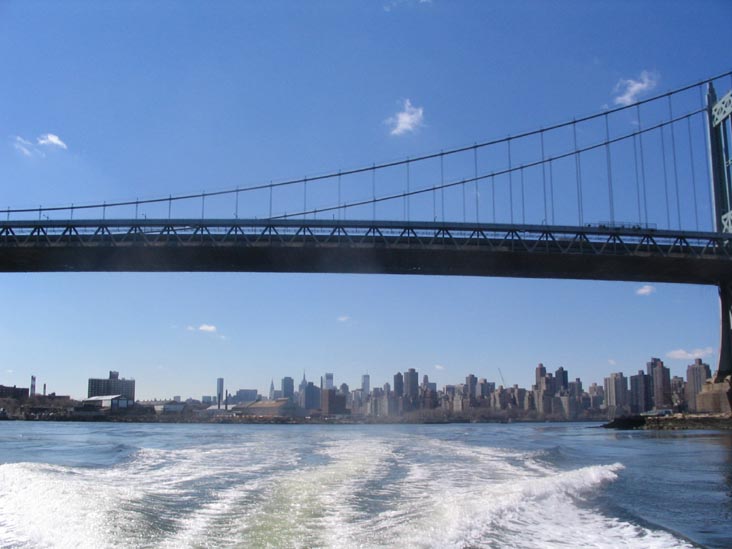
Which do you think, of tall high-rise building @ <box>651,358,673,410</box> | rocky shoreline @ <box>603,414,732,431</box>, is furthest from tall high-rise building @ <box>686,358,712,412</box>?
rocky shoreline @ <box>603,414,732,431</box>

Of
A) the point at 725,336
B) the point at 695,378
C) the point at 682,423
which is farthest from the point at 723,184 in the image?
the point at 695,378

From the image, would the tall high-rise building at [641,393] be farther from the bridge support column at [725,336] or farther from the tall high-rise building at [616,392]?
the bridge support column at [725,336]

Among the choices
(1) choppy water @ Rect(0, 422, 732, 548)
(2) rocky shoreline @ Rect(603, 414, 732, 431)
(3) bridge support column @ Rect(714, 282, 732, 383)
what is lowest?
(2) rocky shoreline @ Rect(603, 414, 732, 431)

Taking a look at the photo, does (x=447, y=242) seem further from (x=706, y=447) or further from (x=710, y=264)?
(x=706, y=447)

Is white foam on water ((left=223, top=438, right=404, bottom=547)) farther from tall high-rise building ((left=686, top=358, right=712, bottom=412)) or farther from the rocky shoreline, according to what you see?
tall high-rise building ((left=686, top=358, right=712, bottom=412))

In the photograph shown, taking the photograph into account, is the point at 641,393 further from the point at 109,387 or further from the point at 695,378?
the point at 109,387

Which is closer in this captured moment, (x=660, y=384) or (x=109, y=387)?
(x=660, y=384)
